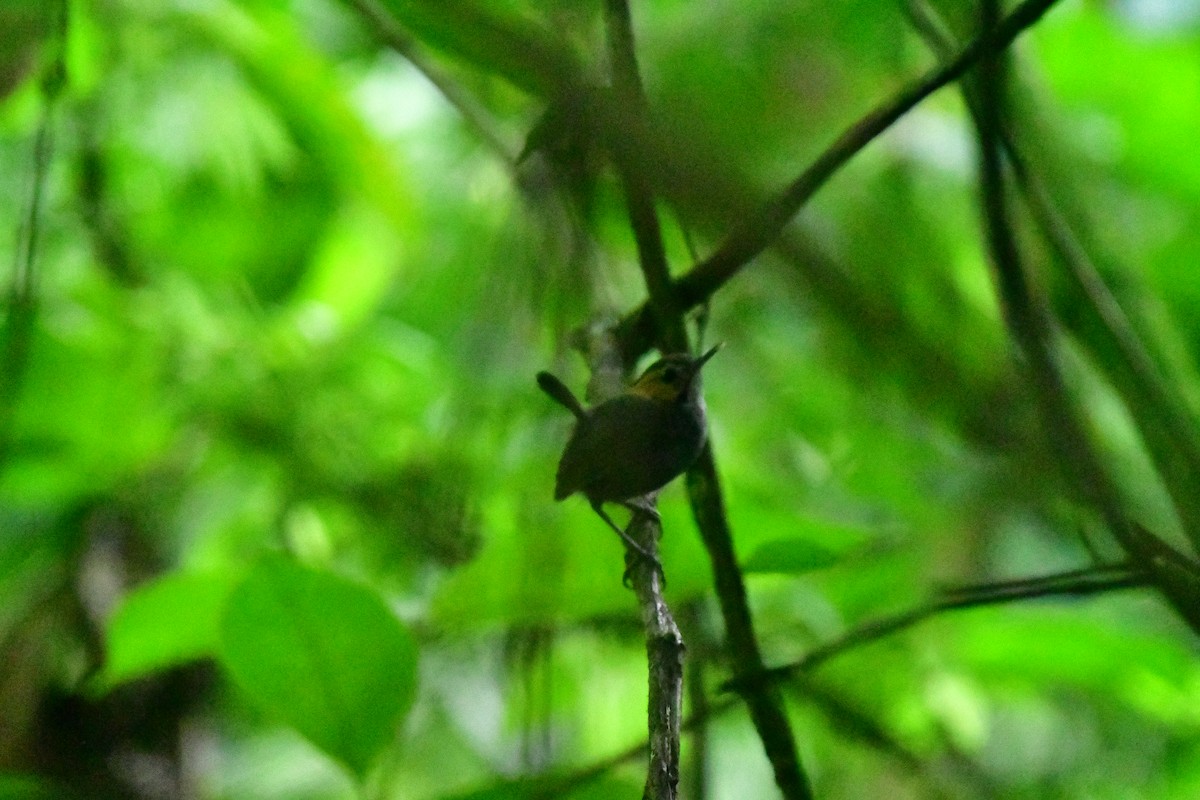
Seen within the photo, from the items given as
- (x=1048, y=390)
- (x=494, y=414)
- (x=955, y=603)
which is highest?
(x=494, y=414)

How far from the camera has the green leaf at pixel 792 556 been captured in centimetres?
64

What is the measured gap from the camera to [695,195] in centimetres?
50

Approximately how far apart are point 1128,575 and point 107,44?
1.38 m

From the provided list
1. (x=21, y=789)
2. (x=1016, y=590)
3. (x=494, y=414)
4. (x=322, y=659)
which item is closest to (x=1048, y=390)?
(x=1016, y=590)

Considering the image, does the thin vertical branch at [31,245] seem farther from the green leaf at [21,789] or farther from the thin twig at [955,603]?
the thin twig at [955,603]

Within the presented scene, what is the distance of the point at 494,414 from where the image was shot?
46.0 inches

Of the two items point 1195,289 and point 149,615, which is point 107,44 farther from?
point 1195,289

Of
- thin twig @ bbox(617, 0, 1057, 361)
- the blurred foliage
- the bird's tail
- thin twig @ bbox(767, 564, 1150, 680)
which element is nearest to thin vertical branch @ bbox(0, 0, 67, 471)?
the blurred foliage

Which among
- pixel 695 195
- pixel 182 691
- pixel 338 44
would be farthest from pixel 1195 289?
pixel 338 44

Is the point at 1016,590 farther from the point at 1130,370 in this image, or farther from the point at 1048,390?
the point at 1130,370

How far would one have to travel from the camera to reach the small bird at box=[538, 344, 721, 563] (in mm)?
689

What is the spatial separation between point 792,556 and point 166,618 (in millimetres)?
530

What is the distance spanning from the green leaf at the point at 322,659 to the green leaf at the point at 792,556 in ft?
0.73

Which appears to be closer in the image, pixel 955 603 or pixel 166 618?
pixel 955 603
